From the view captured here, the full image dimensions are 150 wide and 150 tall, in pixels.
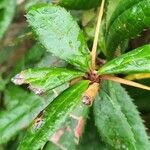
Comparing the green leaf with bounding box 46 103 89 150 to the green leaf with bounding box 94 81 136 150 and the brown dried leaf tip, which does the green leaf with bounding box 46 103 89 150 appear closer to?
the green leaf with bounding box 94 81 136 150

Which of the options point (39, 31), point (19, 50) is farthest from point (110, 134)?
point (19, 50)

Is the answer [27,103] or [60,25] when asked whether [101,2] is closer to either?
[60,25]

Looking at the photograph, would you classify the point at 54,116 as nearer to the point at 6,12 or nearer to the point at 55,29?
the point at 55,29

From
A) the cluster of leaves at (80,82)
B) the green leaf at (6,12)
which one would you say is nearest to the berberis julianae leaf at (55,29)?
the cluster of leaves at (80,82)

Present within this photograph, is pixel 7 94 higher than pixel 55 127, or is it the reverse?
pixel 7 94

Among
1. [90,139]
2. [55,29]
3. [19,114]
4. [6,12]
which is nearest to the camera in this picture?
[55,29]

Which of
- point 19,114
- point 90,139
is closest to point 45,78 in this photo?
point 90,139
